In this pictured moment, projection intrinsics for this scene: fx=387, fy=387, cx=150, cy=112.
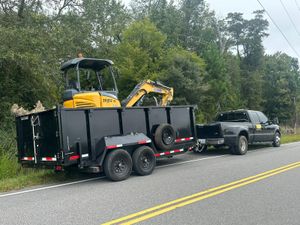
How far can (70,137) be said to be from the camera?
964 centimetres

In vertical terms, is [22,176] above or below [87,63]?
below

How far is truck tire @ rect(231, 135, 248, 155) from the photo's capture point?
52.3 ft

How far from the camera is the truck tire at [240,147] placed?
1595cm

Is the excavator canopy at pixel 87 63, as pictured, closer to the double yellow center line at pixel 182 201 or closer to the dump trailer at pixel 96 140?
the dump trailer at pixel 96 140

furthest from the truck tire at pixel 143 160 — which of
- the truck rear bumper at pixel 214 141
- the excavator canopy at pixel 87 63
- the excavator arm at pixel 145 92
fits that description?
the truck rear bumper at pixel 214 141

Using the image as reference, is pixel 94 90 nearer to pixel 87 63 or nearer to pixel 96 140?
pixel 87 63

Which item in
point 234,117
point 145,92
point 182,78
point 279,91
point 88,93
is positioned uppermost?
point 279,91

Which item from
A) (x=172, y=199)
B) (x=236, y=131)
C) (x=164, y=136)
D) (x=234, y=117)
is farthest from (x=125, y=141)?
(x=234, y=117)

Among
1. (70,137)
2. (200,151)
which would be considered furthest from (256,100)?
(70,137)

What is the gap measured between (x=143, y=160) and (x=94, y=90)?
2.77m

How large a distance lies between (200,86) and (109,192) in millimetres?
24273

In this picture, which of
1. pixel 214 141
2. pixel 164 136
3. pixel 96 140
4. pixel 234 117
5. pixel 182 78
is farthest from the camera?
pixel 182 78

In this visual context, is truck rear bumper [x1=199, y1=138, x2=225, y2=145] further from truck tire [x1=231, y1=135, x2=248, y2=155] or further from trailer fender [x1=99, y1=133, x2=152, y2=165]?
trailer fender [x1=99, y1=133, x2=152, y2=165]

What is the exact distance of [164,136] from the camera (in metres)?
11.9
